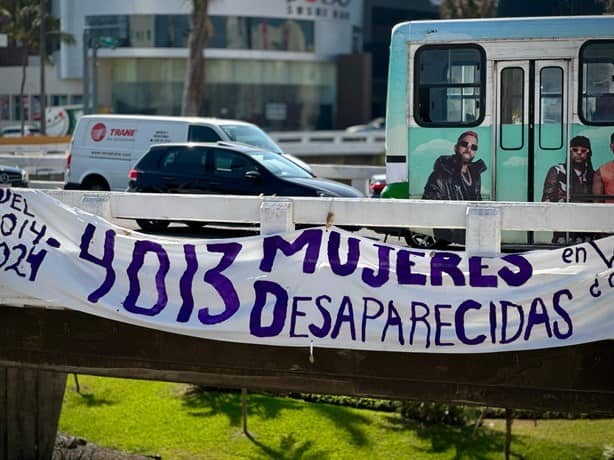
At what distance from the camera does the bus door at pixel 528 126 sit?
12539mm

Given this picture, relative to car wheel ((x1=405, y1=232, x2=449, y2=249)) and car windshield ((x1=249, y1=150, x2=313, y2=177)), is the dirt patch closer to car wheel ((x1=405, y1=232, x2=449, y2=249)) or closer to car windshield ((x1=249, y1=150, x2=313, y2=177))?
car windshield ((x1=249, y1=150, x2=313, y2=177))

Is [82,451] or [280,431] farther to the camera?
[280,431]

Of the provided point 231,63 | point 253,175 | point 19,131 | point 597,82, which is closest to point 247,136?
point 253,175

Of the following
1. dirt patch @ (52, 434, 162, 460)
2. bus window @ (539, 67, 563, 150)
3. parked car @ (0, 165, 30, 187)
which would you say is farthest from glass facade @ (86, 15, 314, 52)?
bus window @ (539, 67, 563, 150)

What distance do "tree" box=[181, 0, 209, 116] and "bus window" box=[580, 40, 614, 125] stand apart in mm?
28675

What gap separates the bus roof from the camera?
12320 mm

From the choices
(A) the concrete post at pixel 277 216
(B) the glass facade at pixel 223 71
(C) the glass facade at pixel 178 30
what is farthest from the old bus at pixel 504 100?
(B) the glass facade at pixel 223 71

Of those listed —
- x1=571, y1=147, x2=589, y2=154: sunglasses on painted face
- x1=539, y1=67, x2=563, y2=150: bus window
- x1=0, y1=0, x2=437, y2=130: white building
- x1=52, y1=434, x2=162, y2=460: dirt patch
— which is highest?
x1=0, y1=0, x2=437, y2=130: white building

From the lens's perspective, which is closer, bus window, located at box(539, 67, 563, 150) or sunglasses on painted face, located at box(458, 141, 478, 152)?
bus window, located at box(539, 67, 563, 150)

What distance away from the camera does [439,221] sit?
884cm

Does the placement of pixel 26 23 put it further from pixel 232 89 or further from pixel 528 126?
pixel 528 126

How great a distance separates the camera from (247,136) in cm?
2152

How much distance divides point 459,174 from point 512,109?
1.00 meters

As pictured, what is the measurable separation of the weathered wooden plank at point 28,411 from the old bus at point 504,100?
4.66 metres
